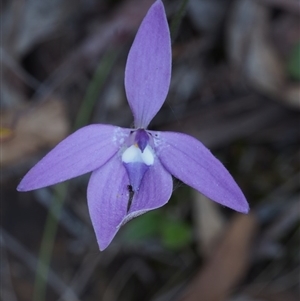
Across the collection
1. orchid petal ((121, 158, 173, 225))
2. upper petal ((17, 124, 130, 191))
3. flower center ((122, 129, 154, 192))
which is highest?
upper petal ((17, 124, 130, 191))

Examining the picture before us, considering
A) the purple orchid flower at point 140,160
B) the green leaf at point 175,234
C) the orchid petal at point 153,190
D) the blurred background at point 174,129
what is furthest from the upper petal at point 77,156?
the green leaf at point 175,234

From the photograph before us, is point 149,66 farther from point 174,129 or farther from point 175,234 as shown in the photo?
point 175,234

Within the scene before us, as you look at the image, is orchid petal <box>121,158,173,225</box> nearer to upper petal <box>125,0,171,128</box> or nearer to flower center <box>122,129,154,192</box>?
flower center <box>122,129,154,192</box>

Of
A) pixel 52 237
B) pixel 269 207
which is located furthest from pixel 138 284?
pixel 269 207

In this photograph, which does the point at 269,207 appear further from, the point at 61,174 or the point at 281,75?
the point at 61,174

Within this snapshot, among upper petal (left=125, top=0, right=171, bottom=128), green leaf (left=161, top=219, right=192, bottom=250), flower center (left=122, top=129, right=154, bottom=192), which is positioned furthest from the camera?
green leaf (left=161, top=219, right=192, bottom=250)

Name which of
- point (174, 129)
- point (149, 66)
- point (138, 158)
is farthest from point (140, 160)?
point (174, 129)

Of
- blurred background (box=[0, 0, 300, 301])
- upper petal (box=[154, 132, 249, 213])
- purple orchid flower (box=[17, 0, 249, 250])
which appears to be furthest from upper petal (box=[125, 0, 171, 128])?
blurred background (box=[0, 0, 300, 301])
